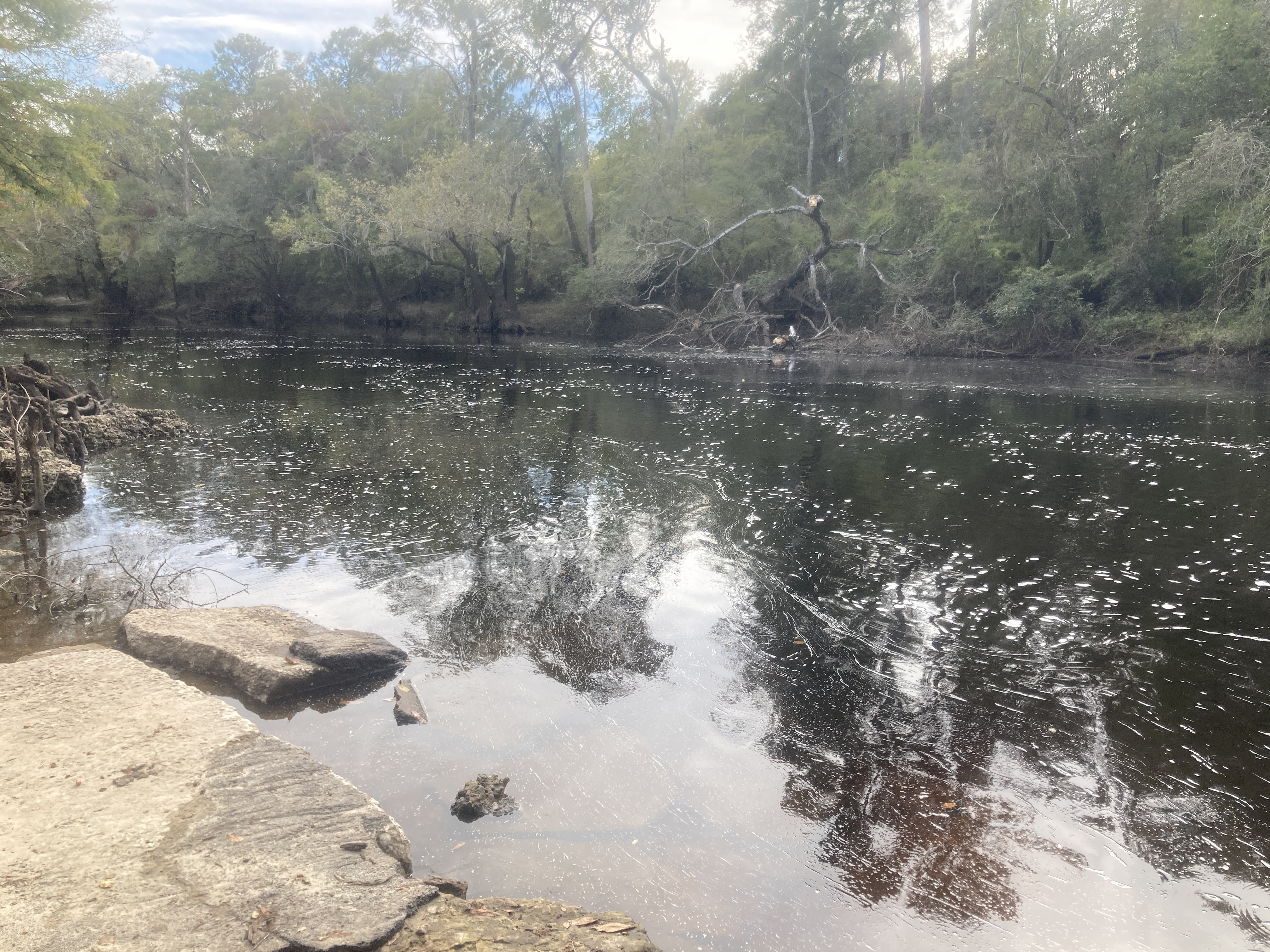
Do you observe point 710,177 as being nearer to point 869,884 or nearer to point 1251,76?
point 1251,76

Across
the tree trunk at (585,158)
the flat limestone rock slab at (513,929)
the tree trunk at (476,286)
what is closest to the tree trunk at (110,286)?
the tree trunk at (476,286)

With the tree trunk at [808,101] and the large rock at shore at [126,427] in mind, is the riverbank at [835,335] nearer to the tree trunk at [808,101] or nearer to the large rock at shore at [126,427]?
the tree trunk at [808,101]

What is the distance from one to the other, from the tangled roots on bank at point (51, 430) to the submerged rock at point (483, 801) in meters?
7.82

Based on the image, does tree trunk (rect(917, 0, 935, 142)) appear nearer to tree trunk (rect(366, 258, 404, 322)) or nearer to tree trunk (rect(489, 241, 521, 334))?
tree trunk (rect(489, 241, 521, 334))

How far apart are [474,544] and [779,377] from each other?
17931 millimetres

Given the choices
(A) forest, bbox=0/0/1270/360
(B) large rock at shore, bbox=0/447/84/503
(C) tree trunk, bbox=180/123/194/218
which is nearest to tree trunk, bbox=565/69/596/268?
(A) forest, bbox=0/0/1270/360

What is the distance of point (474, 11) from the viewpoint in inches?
1689

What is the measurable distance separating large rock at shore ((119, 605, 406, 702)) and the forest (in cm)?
1795

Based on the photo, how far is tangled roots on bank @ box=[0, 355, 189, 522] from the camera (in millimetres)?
9469

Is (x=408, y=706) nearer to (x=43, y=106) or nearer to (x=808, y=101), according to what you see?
(x=43, y=106)

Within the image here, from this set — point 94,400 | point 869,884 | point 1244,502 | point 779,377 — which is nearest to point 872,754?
point 869,884

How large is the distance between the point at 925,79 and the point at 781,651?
40.2 metres

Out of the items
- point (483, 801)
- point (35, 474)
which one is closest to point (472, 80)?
point (35, 474)

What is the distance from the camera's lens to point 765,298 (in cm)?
3438
